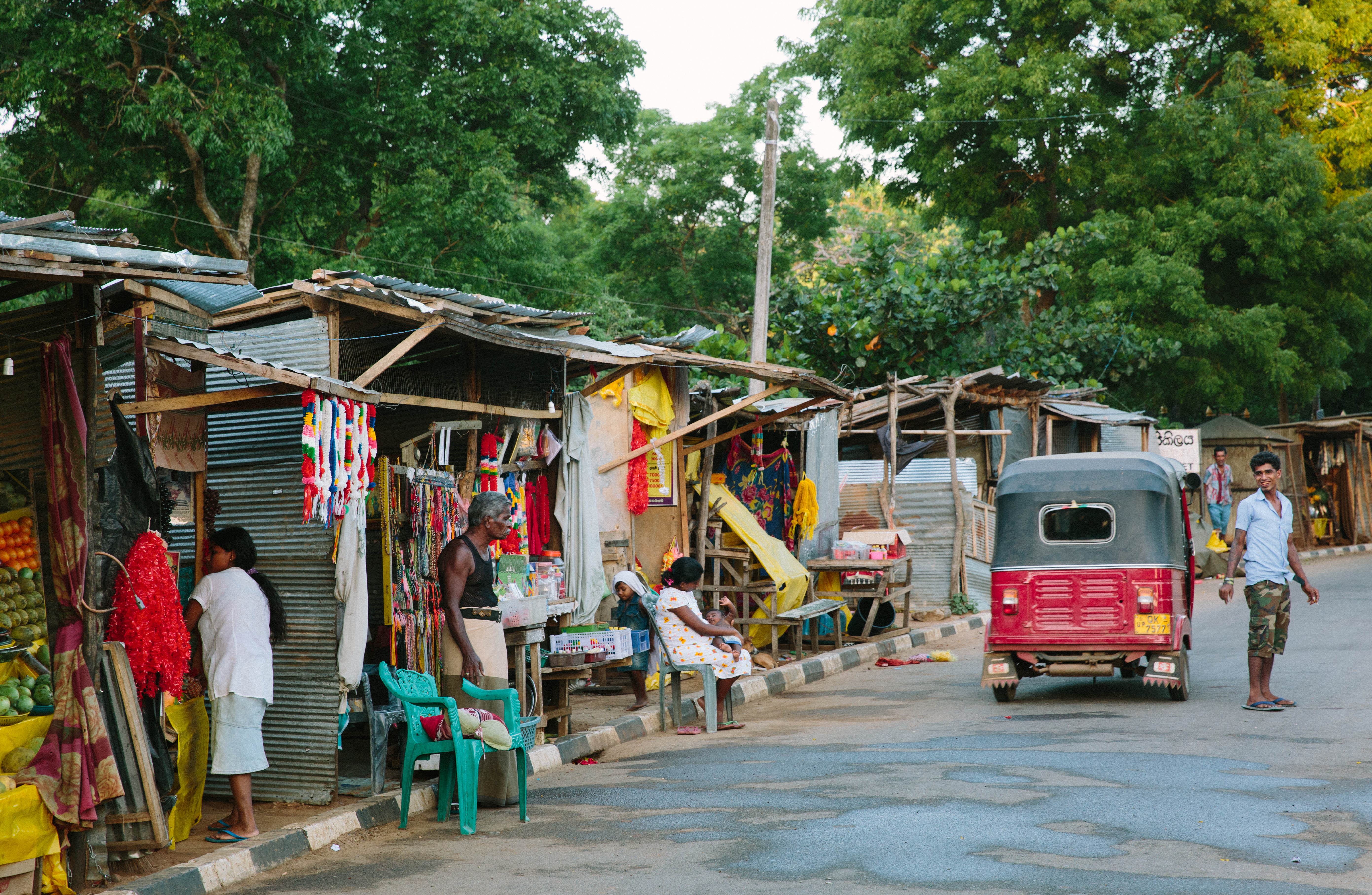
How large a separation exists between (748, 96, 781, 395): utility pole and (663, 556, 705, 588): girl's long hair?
25.5 feet

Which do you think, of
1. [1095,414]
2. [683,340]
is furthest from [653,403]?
[1095,414]

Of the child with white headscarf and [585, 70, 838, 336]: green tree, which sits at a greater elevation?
[585, 70, 838, 336]: green tree

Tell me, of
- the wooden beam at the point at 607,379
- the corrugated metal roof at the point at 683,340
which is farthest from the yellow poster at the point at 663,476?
the wooden beam at the point at 607,379

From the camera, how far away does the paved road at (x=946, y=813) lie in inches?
224

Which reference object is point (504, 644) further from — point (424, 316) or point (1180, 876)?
point (1180, 876)

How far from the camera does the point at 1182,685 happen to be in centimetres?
1092

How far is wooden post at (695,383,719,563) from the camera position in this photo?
1465 centimetres

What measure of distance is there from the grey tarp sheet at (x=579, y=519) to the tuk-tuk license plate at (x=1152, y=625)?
4.87 metres

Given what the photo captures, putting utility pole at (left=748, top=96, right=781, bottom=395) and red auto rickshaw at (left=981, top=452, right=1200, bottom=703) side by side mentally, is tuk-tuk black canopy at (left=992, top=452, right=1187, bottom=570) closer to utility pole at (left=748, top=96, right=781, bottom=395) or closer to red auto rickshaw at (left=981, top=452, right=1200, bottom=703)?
red auto rickshaw at (left=981, top=452, right=1200, bottom=703)

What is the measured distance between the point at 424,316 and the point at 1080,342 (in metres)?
20.8

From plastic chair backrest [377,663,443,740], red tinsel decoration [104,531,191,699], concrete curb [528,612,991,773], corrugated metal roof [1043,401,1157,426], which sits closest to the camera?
red tinsel decoration [104,531,191,699]

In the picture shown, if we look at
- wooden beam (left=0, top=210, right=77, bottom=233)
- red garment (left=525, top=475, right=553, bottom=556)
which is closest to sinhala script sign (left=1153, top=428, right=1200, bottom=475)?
red garment (left=525, top=475, right=553, bottom=556)

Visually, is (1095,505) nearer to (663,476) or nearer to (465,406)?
(663,476)

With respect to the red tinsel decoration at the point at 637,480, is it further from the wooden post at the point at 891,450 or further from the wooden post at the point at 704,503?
the wooden post at the point at 891,450
